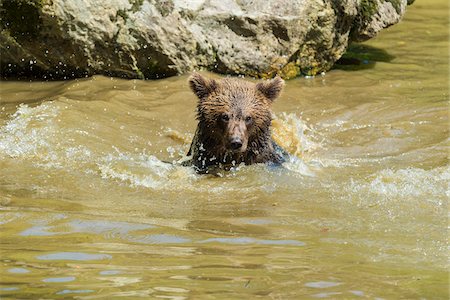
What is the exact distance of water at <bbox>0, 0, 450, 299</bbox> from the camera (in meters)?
4.71

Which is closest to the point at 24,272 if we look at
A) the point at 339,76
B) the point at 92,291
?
the point at 92,291

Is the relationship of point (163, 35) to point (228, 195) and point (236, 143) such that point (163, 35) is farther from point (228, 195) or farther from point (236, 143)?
point (228, 195)

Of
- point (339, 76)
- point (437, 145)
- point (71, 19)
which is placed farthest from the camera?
point (339, 76)

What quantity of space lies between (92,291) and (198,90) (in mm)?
4481

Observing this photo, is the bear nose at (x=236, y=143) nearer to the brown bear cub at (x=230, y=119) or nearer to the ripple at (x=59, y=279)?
the brown bear cub at (x=230, y=119)

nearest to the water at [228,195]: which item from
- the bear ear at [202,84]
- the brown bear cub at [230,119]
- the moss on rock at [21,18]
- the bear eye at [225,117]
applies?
the brown bear cub at [230,119]

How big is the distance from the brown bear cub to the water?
0.76 feet

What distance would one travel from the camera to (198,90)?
28.3 ft

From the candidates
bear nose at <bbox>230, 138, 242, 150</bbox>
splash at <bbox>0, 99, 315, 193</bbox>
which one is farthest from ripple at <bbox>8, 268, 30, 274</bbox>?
bear nose at <bbox>230, 138, 242, 150</bbox>

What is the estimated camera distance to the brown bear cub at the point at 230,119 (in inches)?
330

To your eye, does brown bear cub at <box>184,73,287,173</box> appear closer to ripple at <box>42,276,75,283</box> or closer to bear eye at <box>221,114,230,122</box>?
bear eye at <box>221,114,230,122</box>

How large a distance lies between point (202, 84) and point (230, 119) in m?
0.55

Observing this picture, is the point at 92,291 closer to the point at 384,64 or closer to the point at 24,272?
the point at 24,272

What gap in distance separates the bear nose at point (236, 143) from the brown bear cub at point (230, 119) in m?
0.23
